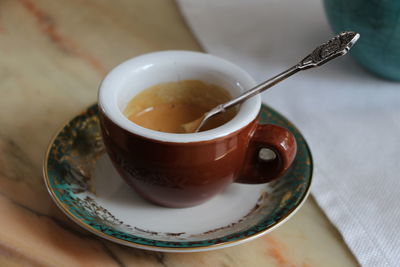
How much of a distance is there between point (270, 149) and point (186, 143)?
0.36 feet

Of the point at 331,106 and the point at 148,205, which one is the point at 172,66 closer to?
the point at 148,205

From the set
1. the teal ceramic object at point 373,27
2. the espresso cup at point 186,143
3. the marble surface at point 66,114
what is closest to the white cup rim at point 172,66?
the espresso cup at point 186,143

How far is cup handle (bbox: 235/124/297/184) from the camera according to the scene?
542 millimetres

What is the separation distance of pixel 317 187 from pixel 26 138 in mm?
373

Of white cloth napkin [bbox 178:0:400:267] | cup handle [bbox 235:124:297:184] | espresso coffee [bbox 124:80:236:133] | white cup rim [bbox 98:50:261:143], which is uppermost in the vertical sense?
white cup rim [bbox 98:50:261:143]

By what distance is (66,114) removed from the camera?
728mm

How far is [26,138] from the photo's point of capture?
669 mm

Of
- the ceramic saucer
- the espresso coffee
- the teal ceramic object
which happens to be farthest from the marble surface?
the teal ceramic object

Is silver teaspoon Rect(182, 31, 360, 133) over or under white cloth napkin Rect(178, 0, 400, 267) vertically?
over

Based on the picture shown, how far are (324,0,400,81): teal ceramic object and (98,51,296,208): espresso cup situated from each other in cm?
24

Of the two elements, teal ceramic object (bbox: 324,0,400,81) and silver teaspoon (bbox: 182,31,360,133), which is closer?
silver teaspoon (bbox: 182,31,360,133)

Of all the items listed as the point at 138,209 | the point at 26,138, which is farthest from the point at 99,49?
the point at 138,209

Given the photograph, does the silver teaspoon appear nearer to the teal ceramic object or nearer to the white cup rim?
the white cup rim

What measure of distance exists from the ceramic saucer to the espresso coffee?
72mm
